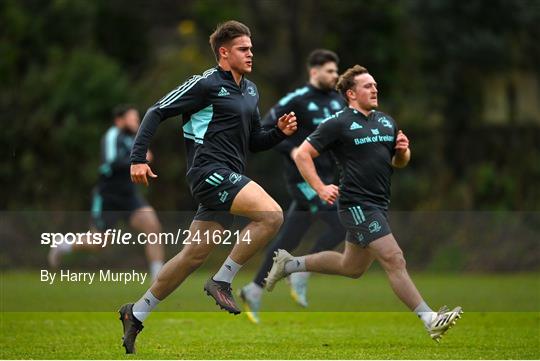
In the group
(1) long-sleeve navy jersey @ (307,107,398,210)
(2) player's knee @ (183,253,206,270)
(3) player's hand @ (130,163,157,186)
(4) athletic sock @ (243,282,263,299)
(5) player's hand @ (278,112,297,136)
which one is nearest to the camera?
(3) player's hand @ (130,163,157,186)

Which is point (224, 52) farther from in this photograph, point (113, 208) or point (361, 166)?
point (113, 208)

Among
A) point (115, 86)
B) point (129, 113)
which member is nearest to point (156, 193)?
point (115, 86)

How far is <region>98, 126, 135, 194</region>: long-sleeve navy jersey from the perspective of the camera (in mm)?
15805

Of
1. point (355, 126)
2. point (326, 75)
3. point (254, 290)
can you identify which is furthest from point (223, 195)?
point (326, 75)

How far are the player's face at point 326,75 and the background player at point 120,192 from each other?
4.30 metres

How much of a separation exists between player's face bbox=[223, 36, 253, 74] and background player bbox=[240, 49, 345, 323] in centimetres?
291

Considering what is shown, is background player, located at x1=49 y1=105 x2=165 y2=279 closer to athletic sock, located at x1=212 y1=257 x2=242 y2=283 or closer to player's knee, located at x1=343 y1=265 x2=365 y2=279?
player's knee, located at x1=343 y1=265 x2=365 y2=279

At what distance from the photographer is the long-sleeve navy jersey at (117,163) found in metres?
15.8

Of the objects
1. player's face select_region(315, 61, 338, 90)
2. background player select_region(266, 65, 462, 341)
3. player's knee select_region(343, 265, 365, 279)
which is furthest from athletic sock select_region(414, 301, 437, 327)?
player's face select_region(315, 61, 338, 90)

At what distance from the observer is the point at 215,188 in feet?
27.8

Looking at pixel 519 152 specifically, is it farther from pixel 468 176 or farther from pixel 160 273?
pixel 160 273

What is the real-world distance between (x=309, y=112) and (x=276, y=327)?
2586 mm

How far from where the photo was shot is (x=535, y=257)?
66.9 feet

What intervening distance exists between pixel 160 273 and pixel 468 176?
15892 millimetres
